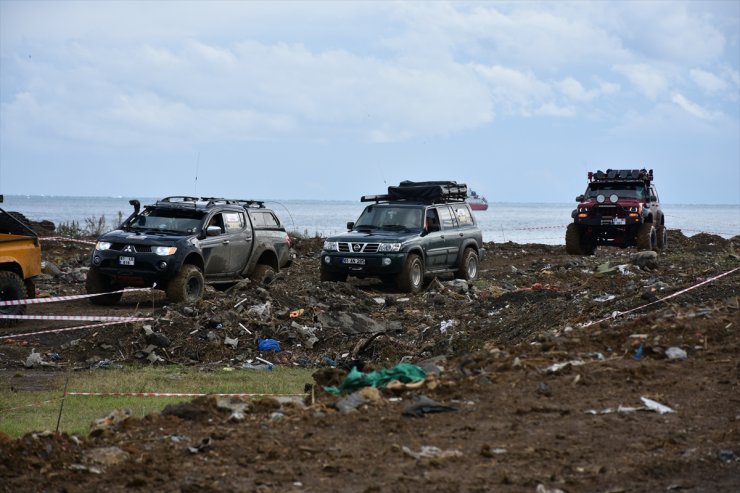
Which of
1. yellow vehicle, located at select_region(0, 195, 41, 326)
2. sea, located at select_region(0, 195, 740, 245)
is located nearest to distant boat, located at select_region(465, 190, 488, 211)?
sea, located at select_region(0, 195, 740, 245)

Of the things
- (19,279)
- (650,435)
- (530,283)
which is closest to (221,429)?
(650,435)

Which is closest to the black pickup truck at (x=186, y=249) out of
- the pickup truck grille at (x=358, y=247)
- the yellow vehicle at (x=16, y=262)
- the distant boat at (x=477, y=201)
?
the pickup truck grille at (x=358, y=247)

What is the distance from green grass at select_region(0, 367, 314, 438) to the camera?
10016mm

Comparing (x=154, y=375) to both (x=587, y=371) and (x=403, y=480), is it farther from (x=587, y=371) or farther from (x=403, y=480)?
(x=403, y=480)

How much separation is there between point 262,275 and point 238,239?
1.05m

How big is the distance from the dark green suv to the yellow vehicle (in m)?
6.40

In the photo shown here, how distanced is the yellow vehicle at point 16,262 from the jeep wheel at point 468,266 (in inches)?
370

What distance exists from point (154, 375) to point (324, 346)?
298 centimetres

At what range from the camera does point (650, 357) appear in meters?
10.0

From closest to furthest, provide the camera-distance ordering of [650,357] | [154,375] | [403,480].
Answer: [403,480] → [650,357] → [154,375]

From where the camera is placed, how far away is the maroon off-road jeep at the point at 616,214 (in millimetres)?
30703

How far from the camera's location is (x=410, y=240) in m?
21.1

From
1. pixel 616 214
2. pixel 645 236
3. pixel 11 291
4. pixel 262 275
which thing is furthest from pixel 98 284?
pixel 645 236

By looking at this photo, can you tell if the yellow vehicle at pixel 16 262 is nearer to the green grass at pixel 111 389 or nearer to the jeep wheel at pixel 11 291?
the jeep wheel at pixel 11 291
